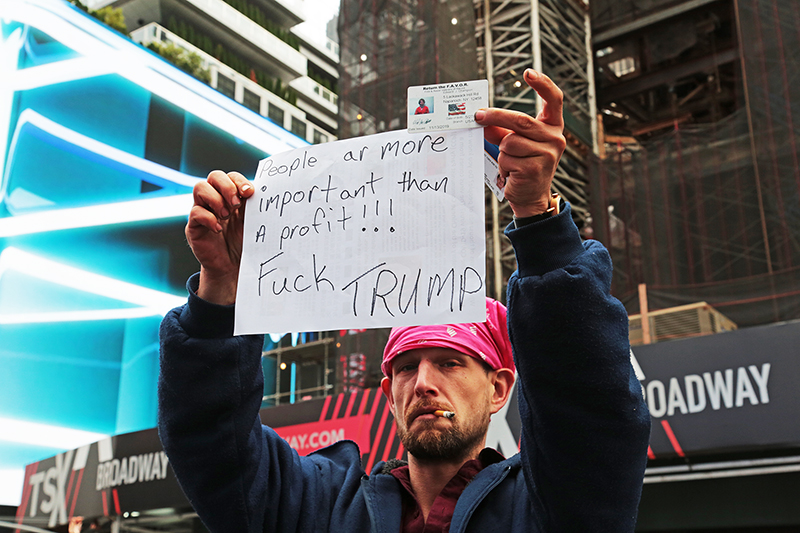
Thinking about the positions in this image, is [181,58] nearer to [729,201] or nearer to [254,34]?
[254,34]

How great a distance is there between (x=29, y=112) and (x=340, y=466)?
1819cm

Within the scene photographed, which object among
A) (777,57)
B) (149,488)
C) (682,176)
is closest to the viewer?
(149,488)

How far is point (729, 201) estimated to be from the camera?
11.9 m

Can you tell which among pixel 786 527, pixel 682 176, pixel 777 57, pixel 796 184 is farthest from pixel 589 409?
pixel 682 176

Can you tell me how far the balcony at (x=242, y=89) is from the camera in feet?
117

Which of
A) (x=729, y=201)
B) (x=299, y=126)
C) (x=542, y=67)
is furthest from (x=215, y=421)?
(x=299, y=126)

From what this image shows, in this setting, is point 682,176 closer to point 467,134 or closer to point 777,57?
point 777,57

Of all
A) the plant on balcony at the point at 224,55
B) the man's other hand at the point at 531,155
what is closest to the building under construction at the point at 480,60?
the man's other hand at the point at 531,155

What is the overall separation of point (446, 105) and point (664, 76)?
710 inches

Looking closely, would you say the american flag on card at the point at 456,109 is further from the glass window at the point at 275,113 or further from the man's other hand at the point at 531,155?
the glass window at the point at 275,113

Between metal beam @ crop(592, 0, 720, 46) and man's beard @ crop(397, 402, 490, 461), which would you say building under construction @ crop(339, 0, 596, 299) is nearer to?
metal beam @ crop(592, 0, 720, 46)

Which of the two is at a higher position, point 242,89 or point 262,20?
point 262,20

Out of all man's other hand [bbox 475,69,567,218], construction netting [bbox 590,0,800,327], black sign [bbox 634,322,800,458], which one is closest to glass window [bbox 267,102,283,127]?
construction netting [bbox 590,0,800,327]

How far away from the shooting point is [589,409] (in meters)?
1.37
